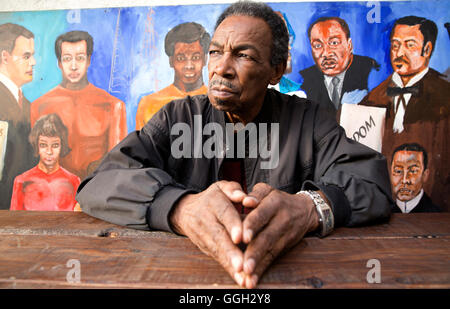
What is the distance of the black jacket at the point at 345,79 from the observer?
2318 mm

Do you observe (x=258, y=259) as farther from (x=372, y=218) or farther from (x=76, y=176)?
(x=76, y=176)

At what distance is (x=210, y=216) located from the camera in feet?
2.96

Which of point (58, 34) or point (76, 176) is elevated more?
point (58, 34)

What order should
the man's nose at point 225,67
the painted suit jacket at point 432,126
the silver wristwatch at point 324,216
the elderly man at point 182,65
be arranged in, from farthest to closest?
the elderly man at point 182,65 → the painted suit jacket at point 432,126 → the man's nose at point 225,67 → the silver wristwatch at point 324,216

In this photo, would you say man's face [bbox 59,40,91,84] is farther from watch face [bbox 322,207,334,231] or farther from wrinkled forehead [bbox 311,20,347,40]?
watch face [bbox 322,207,334,231]

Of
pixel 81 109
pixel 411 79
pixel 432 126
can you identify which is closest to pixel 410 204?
pixel 432 126

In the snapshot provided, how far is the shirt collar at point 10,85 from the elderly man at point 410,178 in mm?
3143

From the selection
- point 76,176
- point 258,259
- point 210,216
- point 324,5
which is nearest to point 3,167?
point 76,176

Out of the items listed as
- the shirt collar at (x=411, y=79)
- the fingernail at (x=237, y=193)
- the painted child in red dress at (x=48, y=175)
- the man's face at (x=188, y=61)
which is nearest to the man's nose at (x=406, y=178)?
the shirt collar at (x=411, y=79)

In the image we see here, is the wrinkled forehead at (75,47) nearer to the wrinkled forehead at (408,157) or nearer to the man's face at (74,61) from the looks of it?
the man's face at (74,61)

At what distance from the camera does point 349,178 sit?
4.08 feet

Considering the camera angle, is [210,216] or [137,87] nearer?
[210,216]

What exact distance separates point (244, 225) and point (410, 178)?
2038 mm

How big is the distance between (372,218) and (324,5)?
1.88 m
